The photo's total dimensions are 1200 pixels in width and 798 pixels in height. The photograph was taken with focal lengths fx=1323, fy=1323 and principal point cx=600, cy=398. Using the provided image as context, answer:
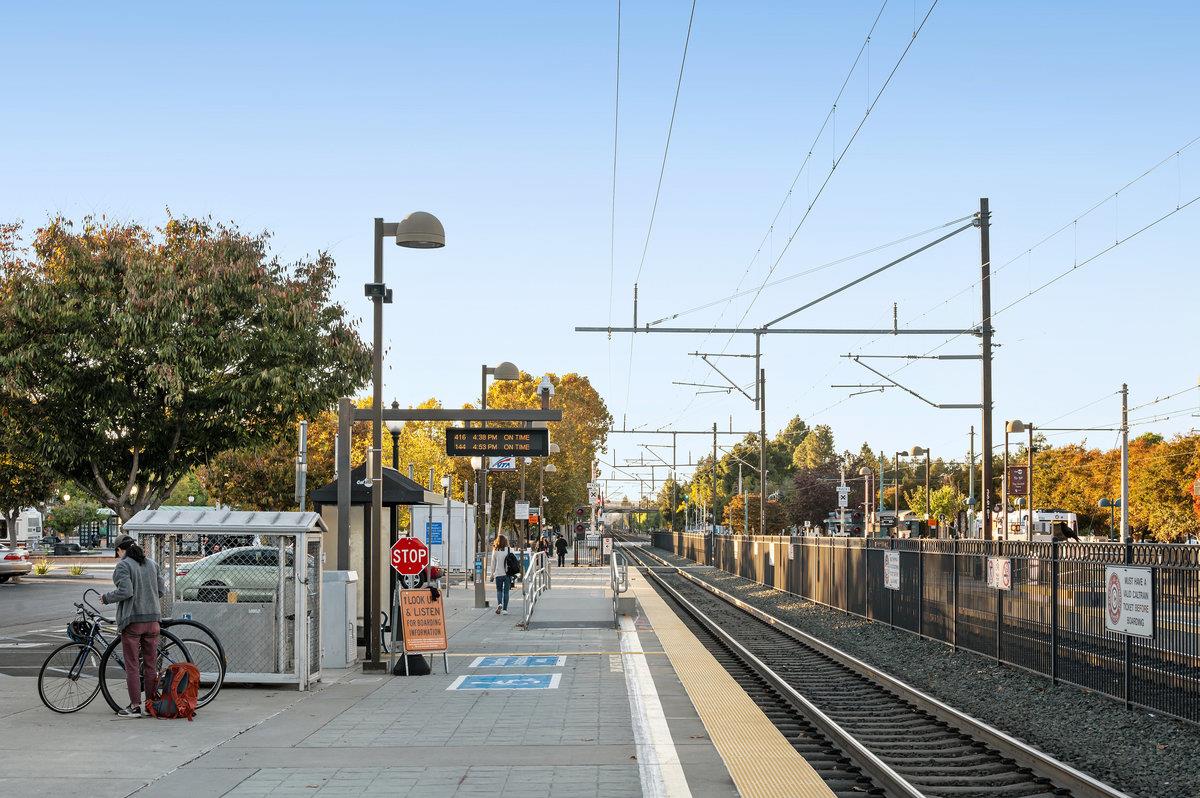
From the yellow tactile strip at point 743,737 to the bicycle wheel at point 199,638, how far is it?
4.89 meters

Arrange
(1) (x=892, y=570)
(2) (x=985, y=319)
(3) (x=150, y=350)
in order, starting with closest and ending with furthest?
(3) (x=150, y=350) < (1) (x=892, y=570) < (2) (x=985, y=319)

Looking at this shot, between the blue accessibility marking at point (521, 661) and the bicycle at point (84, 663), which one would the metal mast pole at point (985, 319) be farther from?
the bicycle at point (84, 663)

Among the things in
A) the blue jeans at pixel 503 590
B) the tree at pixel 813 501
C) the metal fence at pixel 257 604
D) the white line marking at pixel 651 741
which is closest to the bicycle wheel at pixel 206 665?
the metal fence at pixel 257 604

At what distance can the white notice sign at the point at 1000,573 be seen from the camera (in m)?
17.4

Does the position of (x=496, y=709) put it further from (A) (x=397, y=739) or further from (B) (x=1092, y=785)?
(B) (x=1092, y=785)

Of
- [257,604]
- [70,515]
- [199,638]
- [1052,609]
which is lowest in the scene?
[70,515]

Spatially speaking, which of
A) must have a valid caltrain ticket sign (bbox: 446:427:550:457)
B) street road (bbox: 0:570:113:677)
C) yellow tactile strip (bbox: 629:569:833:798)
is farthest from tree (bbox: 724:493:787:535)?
yellow tactile strip (bbox: 629:569:833:798)

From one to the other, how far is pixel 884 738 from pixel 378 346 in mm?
8453

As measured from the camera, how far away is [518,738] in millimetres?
11273

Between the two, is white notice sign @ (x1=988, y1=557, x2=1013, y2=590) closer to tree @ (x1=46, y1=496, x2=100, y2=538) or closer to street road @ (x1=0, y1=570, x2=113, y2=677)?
street road @ (x1=0, y1=570, x2=113, y2=677)

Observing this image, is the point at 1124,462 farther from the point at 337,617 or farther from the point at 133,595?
the point at 133,595

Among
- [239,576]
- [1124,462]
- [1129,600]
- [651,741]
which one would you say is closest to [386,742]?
[651,741]

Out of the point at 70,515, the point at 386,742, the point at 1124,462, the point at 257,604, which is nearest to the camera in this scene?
the point at 386,742

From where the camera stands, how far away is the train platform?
912 cm
